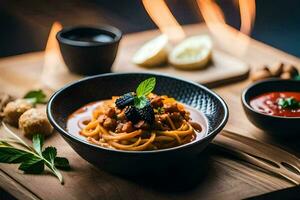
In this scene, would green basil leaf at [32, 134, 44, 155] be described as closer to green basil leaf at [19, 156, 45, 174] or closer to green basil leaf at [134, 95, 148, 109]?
green basil leaf at [19, 156, 45, 174]

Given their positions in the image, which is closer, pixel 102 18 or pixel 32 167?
pixel 32 167

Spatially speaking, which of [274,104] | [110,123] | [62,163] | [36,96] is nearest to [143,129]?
[110,123]

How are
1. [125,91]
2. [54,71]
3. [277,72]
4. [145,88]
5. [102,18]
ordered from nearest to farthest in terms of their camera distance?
[145,88]
[125,91]
[277,72]
[54,71]
[102,18]

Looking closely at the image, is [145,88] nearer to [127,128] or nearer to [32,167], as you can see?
[127,128]

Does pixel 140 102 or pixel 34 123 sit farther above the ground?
pixel 140 102

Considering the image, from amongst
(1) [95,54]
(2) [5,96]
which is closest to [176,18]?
(1) [95,54]

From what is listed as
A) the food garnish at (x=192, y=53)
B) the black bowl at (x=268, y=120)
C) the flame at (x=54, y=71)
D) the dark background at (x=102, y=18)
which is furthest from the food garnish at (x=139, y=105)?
the dark background at (x=102, y=18)

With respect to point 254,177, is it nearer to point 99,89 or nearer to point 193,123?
point 193,123
